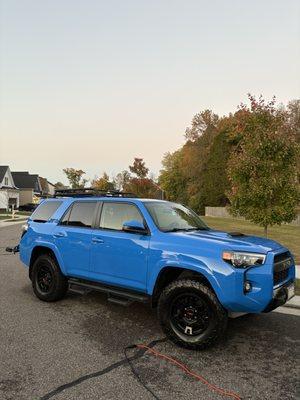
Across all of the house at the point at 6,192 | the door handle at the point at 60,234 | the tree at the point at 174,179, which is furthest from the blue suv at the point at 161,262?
the tree at the point at 174,179

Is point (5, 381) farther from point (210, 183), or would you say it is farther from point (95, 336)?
point (210, 183)

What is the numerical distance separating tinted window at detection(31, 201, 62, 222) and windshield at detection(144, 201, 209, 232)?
2070 millimetres

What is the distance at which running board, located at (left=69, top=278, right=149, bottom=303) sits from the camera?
17.1 feet

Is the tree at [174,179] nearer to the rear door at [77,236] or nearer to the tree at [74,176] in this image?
the tree at [74,176]

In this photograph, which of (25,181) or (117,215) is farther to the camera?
(25,181)

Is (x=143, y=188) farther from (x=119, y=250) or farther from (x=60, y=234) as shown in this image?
(x=119, y=250)

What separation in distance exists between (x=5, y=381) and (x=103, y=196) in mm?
3387

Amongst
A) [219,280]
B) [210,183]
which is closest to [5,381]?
[219,280]

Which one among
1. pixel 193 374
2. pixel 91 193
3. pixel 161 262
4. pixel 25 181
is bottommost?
pixel 193 374

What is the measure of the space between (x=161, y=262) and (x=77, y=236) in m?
1.79

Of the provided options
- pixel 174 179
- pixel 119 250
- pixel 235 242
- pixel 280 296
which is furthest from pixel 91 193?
pixel 174 179

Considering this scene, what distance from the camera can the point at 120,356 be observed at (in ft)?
14.5

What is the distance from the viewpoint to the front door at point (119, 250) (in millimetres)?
5223

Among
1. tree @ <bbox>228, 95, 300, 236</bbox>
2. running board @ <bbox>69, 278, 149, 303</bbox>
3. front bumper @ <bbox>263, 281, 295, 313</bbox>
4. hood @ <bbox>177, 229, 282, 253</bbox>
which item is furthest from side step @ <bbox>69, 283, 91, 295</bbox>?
tree @ <bbox>228, 95, 300, 236</bbox>
